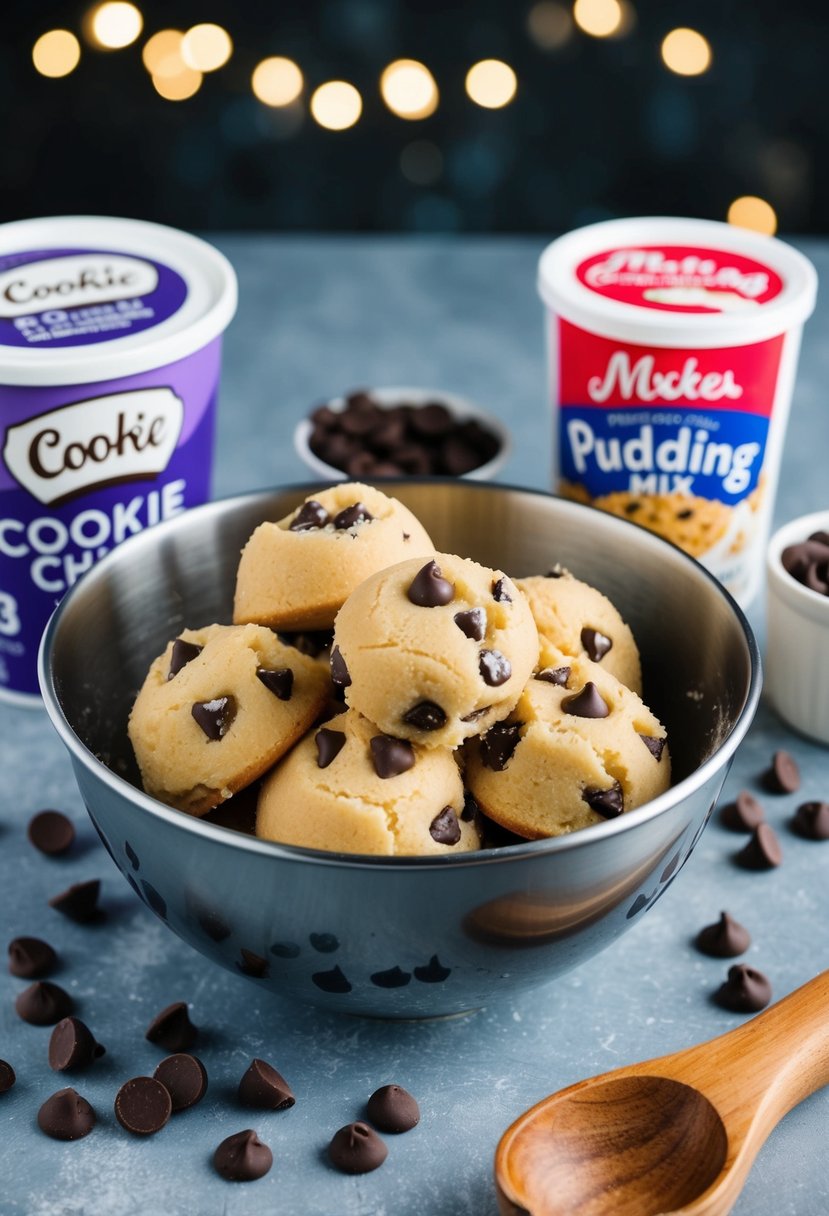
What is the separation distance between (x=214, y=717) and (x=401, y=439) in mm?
827

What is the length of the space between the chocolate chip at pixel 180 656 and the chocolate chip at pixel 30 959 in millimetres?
275

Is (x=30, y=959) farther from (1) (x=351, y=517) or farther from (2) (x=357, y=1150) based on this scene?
(1) (x=351, y=517)

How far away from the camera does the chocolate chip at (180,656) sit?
4.02ft

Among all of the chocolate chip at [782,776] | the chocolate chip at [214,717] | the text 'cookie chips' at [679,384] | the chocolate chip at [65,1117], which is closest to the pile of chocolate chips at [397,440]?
the text 'cookie chips' at [679,384]

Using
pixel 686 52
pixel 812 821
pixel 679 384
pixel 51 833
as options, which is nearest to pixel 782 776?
pixel 812 821

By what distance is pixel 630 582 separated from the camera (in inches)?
54.6

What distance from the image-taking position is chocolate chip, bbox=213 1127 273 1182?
1.06 meters

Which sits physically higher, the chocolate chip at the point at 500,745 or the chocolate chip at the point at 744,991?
the chocolate chip at the point at 500,745

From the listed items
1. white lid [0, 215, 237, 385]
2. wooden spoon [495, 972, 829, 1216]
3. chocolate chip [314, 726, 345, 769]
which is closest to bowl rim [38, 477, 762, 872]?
chocolate chip [314, 726, 345, 769]

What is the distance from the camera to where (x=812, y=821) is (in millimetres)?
1417

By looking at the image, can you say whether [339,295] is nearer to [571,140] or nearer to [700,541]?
[571,140]

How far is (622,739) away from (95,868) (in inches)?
22.5

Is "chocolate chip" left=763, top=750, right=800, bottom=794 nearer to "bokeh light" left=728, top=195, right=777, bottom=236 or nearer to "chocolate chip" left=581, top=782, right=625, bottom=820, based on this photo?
"chocolate chip" left=581, top=782, right=625, bottom=820

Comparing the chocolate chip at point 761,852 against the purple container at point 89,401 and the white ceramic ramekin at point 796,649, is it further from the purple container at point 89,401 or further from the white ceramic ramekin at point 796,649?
the purple container at point 89,401
